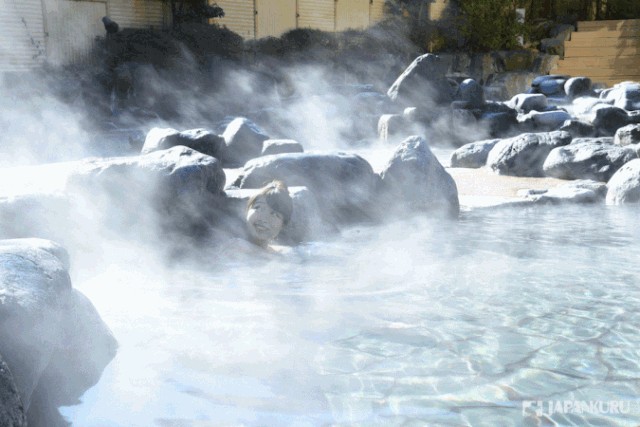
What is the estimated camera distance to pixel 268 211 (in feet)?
17.0

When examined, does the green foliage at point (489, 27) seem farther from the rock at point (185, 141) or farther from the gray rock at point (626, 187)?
the rock at point (185, 141)

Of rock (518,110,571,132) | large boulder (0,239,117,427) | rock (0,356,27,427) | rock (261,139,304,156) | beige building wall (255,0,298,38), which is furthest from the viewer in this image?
beige building wall (255,0,298,38)

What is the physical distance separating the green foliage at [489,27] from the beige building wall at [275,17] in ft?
23.1

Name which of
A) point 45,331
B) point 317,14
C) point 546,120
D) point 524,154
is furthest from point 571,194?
point 317,14

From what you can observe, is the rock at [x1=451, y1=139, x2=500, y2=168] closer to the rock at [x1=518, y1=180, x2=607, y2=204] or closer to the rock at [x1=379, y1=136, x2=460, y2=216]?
the rock at [x1=518, y1=180, x2=607, y2=204]

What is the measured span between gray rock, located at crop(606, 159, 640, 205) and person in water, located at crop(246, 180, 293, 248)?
4604mm

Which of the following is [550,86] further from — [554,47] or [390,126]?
[390,126]

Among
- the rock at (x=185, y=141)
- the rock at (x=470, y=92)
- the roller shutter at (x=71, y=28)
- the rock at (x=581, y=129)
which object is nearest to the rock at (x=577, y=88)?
the rock at (x=470, y=92)

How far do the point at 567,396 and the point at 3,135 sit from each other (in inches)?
533

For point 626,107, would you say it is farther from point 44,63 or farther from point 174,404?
point 174,404

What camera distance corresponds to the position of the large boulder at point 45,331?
2.39 m

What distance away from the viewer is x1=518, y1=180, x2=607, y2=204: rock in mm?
8328

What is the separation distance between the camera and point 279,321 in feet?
12.9

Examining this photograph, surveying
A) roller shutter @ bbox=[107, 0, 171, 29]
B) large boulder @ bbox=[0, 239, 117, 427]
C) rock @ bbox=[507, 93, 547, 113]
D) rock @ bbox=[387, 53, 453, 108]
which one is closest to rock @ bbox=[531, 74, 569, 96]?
rock @ bbox=[507, 93, 547, 113]
